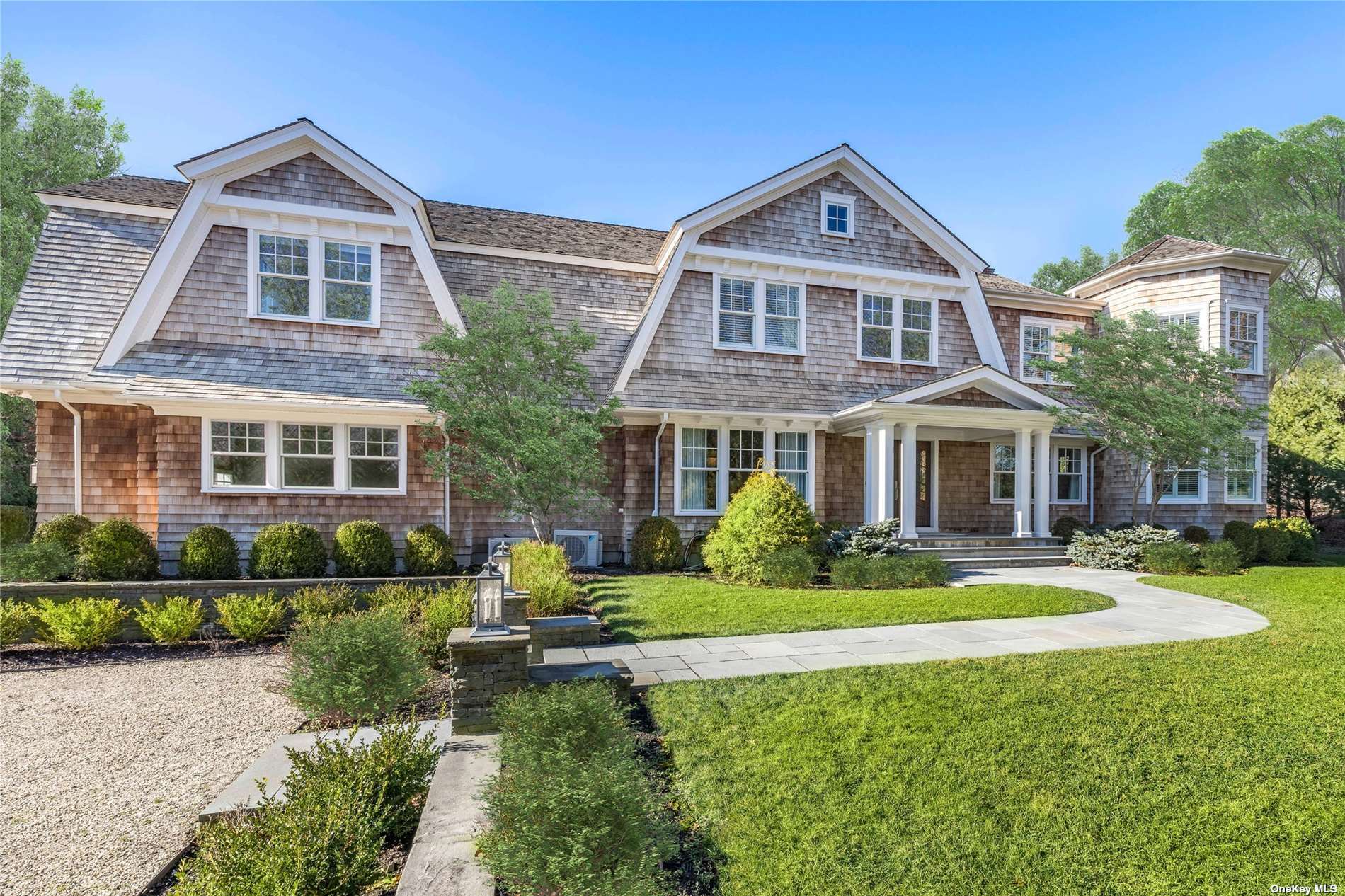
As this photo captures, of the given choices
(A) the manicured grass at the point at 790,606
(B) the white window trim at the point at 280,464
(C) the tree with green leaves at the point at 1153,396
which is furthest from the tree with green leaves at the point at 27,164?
(C) the tree with green leaves at the point at 1153,396

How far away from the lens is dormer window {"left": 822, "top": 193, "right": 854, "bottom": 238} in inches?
571

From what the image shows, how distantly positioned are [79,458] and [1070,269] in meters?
44.8

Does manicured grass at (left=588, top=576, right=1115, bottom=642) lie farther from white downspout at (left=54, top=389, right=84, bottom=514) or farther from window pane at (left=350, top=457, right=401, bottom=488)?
white downspout at (left=54, top=389, right=84, bottom=514)

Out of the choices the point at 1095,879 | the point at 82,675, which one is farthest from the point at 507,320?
the point at 1095,879

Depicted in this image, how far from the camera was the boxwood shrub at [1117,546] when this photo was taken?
12.6 m

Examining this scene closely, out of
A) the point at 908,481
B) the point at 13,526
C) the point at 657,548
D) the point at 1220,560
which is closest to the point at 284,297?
the point at 13,526

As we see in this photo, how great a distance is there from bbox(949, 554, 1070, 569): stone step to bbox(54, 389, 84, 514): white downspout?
15.7 meters

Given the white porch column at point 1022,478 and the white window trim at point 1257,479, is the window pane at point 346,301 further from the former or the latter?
the white window trim at point 1257,479

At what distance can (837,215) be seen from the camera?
1468cm

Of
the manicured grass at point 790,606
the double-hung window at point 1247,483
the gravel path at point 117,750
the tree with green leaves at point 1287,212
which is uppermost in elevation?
the tree with green leaves at point 1287,212

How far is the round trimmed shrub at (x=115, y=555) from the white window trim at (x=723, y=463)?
870 cm

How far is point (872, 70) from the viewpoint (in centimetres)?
1203

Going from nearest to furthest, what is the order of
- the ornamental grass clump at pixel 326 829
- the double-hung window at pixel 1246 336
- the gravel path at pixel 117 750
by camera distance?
the ornamental grass clump at pixel 326 829 → the gravel path at pixel 117 750 → the double-hung window at pixel 1246 336

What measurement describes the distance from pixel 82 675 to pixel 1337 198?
123 feet
